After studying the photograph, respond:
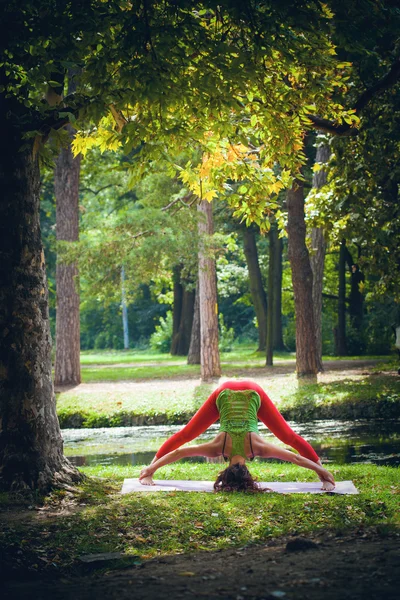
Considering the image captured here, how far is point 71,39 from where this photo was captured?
8234 millimetres

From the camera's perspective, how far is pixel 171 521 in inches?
316

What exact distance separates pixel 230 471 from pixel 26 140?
430 centimetres

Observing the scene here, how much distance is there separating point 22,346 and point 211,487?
2.73 m

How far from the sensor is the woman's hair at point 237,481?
9.25 meters

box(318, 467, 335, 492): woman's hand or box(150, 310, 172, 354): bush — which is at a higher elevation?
box(150, 310, 172, 354): bush

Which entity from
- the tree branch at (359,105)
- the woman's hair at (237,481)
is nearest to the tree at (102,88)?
the woman's hair at (237,481)

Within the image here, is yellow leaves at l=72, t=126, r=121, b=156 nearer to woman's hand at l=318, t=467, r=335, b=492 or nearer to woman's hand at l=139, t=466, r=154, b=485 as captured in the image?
woman's hand at l=139, t=466, r=154, b=485

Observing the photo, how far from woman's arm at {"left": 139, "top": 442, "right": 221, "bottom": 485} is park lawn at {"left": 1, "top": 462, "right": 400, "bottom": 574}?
420 millimetres

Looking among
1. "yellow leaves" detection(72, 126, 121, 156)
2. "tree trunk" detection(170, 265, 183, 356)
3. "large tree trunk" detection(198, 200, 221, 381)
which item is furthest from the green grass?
"tree trunk" detection(170, 265, 183, 356)

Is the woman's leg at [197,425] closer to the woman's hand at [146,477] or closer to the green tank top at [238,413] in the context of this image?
the green tank top at [238,413]

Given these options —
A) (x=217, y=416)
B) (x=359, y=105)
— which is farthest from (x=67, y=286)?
(x=217, y=416)

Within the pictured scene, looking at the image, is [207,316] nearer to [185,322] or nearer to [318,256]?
[318,256]

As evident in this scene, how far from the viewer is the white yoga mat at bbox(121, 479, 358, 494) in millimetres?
9344

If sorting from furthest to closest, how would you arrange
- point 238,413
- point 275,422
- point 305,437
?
point 305,437, point 275,422, point 238,413
